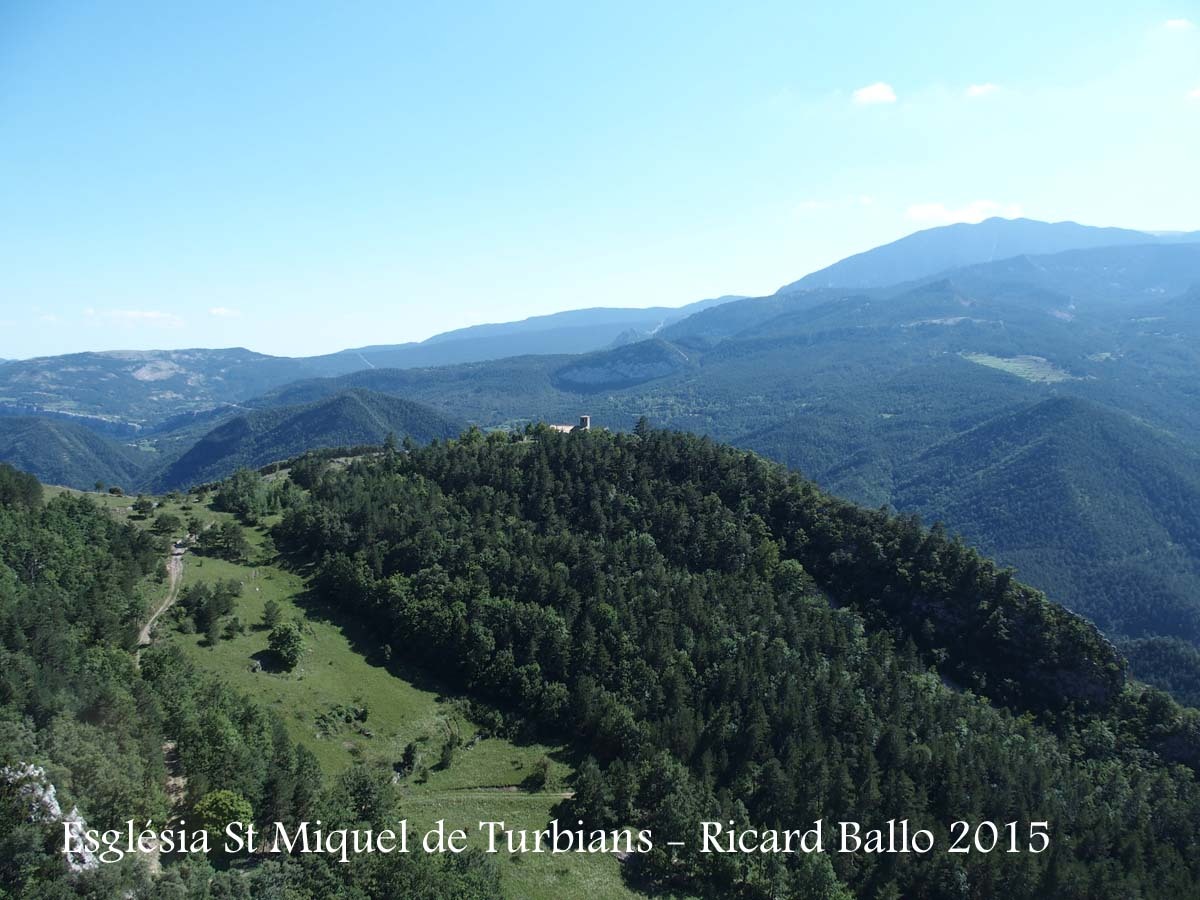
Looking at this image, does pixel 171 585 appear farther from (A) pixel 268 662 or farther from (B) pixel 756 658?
(B) pixel 756 658

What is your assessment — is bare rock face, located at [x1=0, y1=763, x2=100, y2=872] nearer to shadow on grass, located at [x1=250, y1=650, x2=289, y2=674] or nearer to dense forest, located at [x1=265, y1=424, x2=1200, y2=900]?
shadow on grass, located at [x1=250, y1=650, x2=289, y2=674]

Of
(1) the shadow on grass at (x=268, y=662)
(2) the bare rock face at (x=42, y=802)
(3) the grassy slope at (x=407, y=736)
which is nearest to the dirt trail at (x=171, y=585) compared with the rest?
(3) the grassy slope at (x=407, y=736)

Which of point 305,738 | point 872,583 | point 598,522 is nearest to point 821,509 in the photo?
point 872,583

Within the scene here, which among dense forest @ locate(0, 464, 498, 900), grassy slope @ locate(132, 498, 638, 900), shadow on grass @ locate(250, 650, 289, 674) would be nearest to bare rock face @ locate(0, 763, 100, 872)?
dense forest @ locate(0, 464, 498, 900)

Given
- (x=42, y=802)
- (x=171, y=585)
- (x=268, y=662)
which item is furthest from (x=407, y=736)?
(x=42, y=802)

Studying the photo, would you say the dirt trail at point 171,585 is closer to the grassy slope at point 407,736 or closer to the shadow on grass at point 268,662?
the grassy slope at point 407,736

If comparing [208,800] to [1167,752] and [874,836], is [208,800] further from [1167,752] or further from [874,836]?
[1167,752]
